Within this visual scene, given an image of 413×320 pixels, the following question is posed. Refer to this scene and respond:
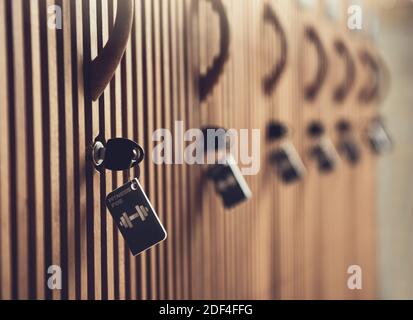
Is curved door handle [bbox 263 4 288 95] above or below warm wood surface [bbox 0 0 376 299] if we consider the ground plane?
above

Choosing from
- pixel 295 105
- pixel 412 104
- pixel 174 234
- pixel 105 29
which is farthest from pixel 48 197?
pixel 412 104

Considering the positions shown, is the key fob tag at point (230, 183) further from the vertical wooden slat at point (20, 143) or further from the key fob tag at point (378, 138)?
the key fob tag at point (378, 138)

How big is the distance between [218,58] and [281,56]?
0.31 m

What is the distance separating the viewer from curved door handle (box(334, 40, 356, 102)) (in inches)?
70.2

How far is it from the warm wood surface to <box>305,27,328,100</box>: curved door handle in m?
0.03

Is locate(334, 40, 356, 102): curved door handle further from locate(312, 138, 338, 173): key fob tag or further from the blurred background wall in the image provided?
the blurred background wall

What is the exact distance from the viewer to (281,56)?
117 cm

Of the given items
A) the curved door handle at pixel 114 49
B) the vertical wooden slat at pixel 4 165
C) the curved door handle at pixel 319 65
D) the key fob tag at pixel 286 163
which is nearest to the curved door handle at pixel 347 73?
the curved door handle at pixel 319 65

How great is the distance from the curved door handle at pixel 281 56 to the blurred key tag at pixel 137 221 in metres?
0.57

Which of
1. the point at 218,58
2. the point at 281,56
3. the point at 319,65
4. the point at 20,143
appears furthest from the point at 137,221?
the point at 319,65

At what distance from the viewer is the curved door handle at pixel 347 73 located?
1783 millimetres

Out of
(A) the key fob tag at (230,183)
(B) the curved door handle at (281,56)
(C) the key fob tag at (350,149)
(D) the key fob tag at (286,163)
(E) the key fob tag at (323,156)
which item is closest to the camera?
(A) the key fob tag at (230,183)

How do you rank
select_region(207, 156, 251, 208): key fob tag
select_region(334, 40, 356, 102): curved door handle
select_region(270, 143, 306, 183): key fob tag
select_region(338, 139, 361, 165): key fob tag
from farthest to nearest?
select_region(338, 139, 361, 165): key fob tag < select_region(334, 40, 356, 102): curved door handle < select_region(270, 143, 306, 183): key fob tag < select_region(207, 156, 251, 208): key fob tag

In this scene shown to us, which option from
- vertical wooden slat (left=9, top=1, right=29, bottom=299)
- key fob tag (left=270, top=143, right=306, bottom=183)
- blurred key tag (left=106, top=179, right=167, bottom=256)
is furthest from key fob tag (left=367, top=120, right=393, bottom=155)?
vertical wooden slat (left=9, top=1, right=29, bottom=299)
